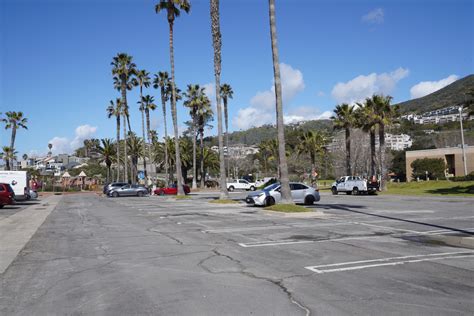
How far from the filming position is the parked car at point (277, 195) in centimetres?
2716

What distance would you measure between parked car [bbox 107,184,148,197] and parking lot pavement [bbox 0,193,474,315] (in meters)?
36.0

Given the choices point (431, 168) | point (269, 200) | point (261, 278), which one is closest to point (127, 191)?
point (269, 200)

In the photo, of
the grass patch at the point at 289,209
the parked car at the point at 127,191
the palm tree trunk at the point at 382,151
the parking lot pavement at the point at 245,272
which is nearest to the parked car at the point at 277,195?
the grass patch at the point at 289,209

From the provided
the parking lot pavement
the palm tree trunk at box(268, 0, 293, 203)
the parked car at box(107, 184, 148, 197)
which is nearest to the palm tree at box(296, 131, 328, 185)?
the parked car at box(107, 184, 148, 197)

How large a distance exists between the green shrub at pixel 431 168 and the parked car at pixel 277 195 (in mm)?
51914

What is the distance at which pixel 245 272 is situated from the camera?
8.94m

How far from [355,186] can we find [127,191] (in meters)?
24.4

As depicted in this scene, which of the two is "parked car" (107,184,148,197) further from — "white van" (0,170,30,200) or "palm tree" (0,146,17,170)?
"palm tree" (0,146,17,170)

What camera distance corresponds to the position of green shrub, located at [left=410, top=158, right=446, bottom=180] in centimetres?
7334

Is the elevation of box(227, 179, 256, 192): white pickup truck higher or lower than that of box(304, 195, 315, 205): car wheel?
higher

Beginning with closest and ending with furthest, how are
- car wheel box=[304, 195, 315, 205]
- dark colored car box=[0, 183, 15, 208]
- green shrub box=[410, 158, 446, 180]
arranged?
car wheel box=[304, 195, 315, 205] < dark colored car box=[0, 183, 15, 208] < green shrub box=[410, 158, 446, 180]

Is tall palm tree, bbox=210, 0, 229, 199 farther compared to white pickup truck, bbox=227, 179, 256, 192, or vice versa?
white pickup truck, bbox=227, 179, 256, 192

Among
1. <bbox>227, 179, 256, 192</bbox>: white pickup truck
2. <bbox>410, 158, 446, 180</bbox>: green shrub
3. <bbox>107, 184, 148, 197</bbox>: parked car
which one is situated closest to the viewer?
<bbox>107, 184, 148, 197</bbox>: parked car

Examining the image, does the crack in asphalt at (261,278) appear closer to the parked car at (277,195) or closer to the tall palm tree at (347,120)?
the parked car at (277,195)
